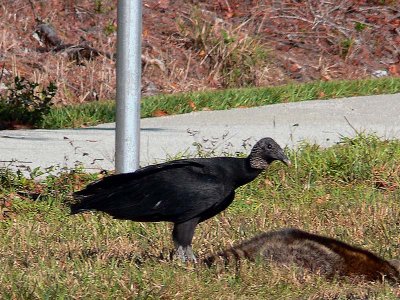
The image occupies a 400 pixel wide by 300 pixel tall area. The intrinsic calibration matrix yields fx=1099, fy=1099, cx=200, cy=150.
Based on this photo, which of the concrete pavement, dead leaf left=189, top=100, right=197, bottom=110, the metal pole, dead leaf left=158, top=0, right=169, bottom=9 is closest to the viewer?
the metal pole

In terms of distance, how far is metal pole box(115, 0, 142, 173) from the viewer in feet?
22.7

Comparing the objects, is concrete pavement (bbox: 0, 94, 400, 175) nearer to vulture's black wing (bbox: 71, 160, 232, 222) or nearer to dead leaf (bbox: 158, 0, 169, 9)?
vulture's black wing (bbox: 71, 160, 232, 222)

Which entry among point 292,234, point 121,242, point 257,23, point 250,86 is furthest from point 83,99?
point 292,234

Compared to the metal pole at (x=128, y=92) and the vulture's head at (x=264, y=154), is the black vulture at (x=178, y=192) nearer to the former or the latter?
the vulture's head at (x=264, y=154)

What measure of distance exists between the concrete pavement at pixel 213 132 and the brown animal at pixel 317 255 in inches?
108

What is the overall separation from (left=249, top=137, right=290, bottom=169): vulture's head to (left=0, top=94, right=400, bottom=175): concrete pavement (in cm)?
237

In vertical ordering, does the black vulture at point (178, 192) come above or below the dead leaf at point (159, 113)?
below

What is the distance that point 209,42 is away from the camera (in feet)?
45.3

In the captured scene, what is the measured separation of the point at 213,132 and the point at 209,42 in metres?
4.36

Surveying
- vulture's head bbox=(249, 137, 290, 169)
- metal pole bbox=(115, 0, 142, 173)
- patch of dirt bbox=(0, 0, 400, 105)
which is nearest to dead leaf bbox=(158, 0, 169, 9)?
patch of dirt bbox=(0, 0, 400, 105)

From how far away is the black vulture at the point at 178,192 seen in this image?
17.3ft

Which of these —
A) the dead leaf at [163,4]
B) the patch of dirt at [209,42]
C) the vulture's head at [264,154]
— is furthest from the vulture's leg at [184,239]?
the dead leaf at [163,4]

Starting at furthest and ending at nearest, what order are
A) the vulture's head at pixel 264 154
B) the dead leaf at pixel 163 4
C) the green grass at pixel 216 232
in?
the dead leaf at pixel 163 4 → the vulture's head at pixel 264 154 → the green grass at pixel 216 232

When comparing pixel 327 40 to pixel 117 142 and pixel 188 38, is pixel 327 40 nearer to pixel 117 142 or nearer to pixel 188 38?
pixel 188 38
